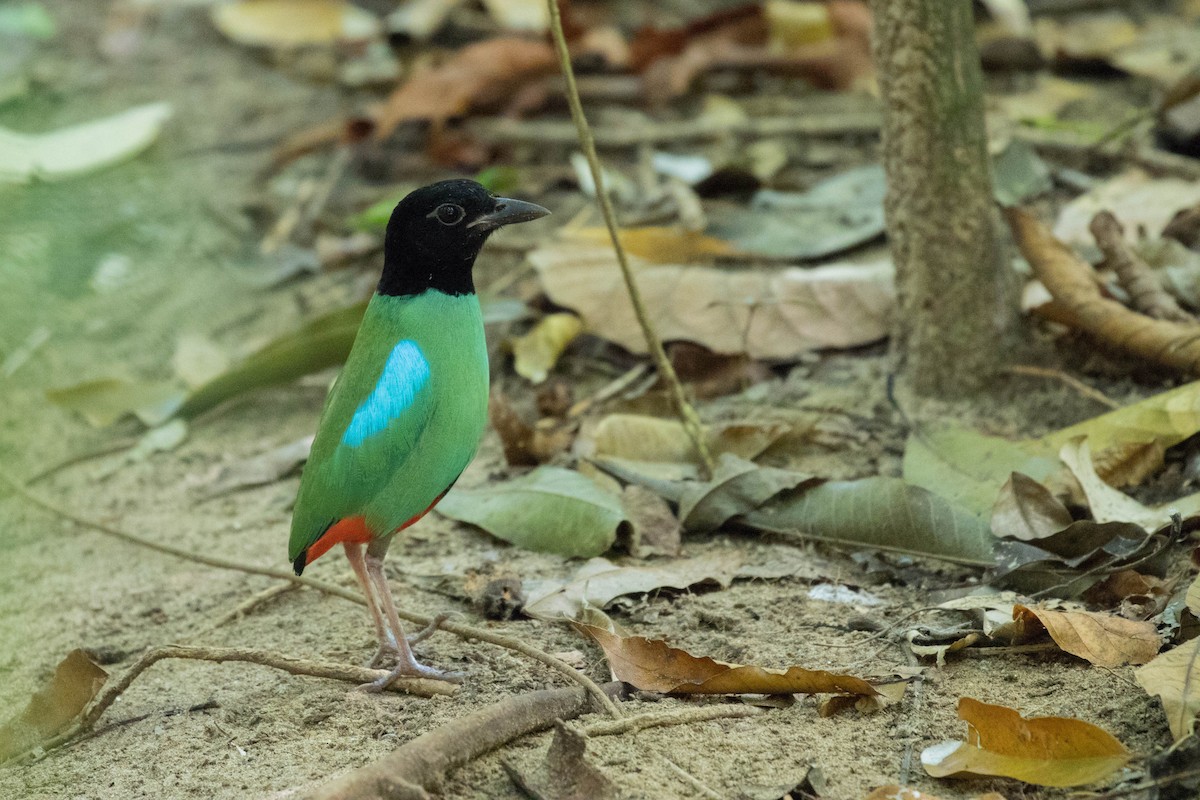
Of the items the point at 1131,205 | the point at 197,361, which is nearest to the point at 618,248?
the point at 1131,205

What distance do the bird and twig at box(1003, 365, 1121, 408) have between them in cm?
215

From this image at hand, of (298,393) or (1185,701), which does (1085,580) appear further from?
(298,393)

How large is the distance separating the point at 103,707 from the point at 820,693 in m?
1.91

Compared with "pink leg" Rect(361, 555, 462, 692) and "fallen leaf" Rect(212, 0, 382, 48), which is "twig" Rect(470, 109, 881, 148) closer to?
"fallen leaf" Rect(212, 0, 382, 48)

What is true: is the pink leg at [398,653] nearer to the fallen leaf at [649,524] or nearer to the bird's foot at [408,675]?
the bird's foot at [408,675]

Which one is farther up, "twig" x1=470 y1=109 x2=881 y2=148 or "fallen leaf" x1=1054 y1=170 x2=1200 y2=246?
"twig" x1=470 y1=109 x2=881 y2=148

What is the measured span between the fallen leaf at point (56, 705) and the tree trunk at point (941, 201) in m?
3.01

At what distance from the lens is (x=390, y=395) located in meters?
3.76

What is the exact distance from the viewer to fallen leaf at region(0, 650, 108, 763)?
3.66 meters

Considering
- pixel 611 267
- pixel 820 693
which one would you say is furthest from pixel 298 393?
pixel 820 693

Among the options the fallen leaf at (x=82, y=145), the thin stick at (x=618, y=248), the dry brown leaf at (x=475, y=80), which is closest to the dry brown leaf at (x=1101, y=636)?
the thin stick at (x=618, y=248)

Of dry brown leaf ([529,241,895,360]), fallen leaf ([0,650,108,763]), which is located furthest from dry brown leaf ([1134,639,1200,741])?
fallen leaf ([0,650,108,763])

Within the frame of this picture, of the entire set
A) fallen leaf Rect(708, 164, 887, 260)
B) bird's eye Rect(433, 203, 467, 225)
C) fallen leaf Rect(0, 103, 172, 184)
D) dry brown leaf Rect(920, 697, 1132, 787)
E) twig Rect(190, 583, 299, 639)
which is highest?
bird's eye Rect(433, 203, 467, 225)

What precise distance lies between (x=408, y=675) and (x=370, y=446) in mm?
633
